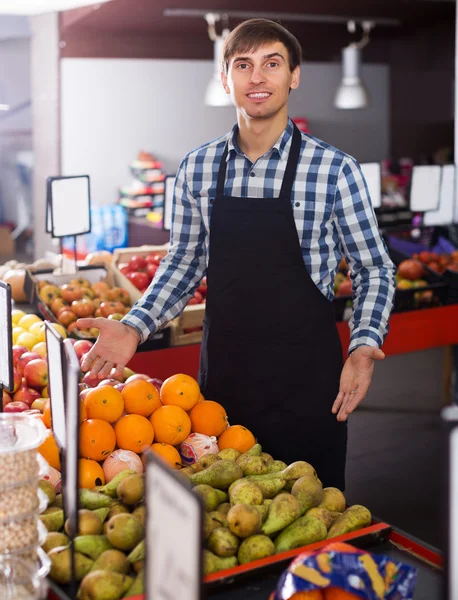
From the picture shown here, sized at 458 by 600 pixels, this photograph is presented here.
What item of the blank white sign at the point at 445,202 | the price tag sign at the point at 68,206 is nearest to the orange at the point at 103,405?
the price tag sign at the point at 68,206

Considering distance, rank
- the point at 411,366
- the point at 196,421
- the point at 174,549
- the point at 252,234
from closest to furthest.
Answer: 1. the point at 174,549
2. the point at 196,421
3. the point at 252,234
4. the point at 411,366

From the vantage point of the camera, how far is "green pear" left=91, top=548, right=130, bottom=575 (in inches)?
Result: 55.6

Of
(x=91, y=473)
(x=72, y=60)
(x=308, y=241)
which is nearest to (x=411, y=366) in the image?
(x=308, y=241)

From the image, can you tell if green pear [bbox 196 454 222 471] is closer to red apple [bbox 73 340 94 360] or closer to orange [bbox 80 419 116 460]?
orange [bbox 80 419 116 460]

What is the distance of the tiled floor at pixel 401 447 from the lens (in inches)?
148

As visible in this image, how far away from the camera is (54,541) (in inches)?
58.7

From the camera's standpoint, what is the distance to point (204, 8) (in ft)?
30.3

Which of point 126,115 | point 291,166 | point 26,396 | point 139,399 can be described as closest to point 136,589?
point 139,399

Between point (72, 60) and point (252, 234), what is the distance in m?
8.88

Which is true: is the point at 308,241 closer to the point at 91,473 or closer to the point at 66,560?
the point at 91,473

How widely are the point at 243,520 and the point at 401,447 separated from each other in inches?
126

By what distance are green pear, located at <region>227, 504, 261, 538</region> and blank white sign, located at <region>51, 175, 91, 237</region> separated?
2660 mm

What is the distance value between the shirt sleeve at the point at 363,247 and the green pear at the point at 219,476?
61 centimetres

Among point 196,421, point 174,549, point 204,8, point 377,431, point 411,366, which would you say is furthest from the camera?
point 204,8
